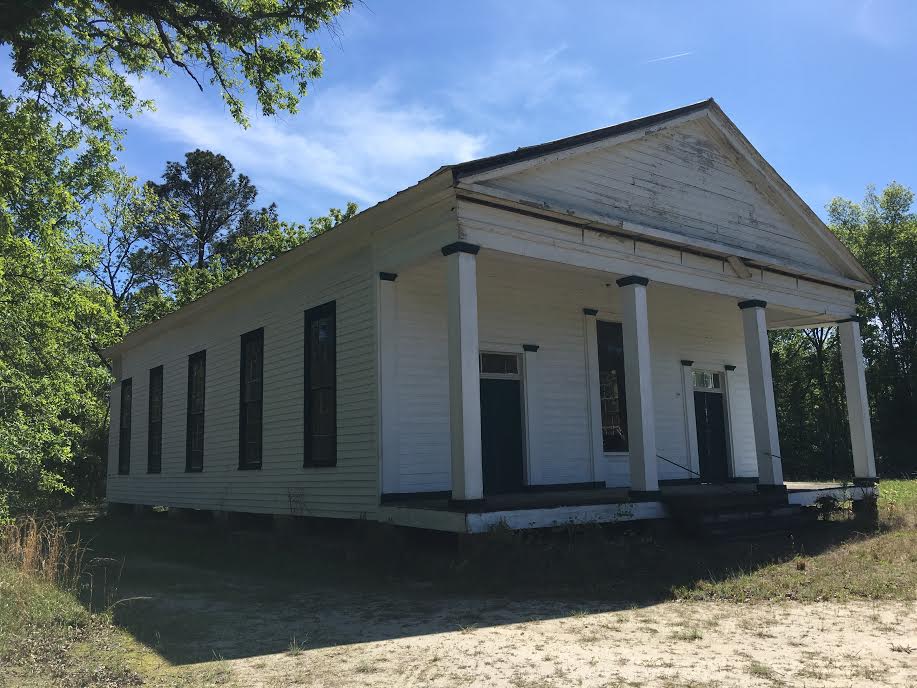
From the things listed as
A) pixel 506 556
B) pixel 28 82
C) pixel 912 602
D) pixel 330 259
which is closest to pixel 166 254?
pixel 28 82

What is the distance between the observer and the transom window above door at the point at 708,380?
16.1 meters

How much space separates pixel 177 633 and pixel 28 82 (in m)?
11.1

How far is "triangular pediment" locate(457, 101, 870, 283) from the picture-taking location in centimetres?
1026

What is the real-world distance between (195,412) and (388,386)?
7.75m

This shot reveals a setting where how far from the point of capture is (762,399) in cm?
1237

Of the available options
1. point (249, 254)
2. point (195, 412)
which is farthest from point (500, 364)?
point (249, 254)

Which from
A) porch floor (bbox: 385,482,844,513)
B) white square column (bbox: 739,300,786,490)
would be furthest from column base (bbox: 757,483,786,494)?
porch floor (bbox: 385,482,844,513)

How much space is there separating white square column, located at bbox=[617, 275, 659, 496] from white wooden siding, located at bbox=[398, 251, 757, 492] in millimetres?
939

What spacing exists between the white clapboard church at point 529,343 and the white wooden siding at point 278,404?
0.17 feet

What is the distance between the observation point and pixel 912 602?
714cm

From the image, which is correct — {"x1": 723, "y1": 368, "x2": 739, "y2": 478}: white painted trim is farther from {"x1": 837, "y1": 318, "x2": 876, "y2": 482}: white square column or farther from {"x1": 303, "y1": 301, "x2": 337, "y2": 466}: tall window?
{"x1": 303, "y1": 301, "x2": 337, "y2": 466}: tall window

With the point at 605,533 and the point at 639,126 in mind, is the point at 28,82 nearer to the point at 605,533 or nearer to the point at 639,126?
the point at 639,126

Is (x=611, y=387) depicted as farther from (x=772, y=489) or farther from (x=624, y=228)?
(x=624, y=228)

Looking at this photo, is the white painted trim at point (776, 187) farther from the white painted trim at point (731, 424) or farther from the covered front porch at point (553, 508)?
the covered front porch at point (553, 508)
